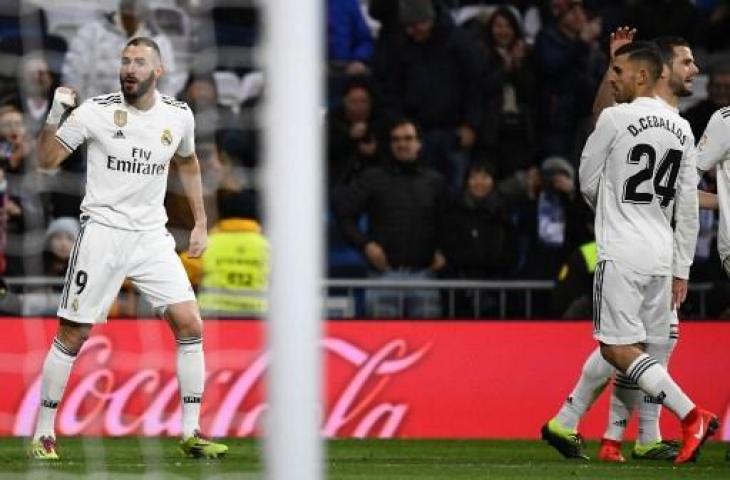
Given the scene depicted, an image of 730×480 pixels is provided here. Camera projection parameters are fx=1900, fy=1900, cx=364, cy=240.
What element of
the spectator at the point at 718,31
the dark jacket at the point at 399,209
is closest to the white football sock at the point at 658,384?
the dark jacket at the point at 399,209

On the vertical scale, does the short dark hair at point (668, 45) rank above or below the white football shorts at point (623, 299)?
above

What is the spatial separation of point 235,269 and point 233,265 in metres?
0.03

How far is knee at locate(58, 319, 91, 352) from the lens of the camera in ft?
29.0

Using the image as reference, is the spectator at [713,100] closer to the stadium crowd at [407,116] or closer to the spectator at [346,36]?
the stadium crowd at [407,116]

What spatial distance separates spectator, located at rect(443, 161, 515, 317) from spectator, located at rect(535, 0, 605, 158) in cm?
94

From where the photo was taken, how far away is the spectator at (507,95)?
41.3 feet

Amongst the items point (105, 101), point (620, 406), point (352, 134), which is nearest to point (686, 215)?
point (620, 406)

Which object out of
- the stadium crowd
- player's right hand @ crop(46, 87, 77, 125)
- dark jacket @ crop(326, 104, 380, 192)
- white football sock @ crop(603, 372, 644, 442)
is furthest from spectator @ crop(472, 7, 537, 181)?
player's right hand @ crop(46, 87, 77, 125)

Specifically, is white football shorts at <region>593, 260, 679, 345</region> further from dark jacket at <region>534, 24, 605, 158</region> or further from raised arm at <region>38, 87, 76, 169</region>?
dark jacket at <region>534, 24, 605, 158</region>

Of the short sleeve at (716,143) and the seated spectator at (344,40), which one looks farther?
the seated spectator at (344,40)

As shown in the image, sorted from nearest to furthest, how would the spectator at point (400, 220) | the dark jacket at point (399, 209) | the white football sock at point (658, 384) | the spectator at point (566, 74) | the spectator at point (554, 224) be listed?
the white football sock at point (658, 384) → the spectator at point (400, 220) → the dark jacket at point (399, 209) → the spectator at point (554, 224) → the spectator at point (566, 74)

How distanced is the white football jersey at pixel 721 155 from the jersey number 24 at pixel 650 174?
43cm

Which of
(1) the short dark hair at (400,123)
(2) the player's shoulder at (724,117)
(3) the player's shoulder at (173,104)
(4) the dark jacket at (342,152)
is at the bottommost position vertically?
(4) the dark jacket at (342,152)

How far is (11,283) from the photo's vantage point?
11078 mm
